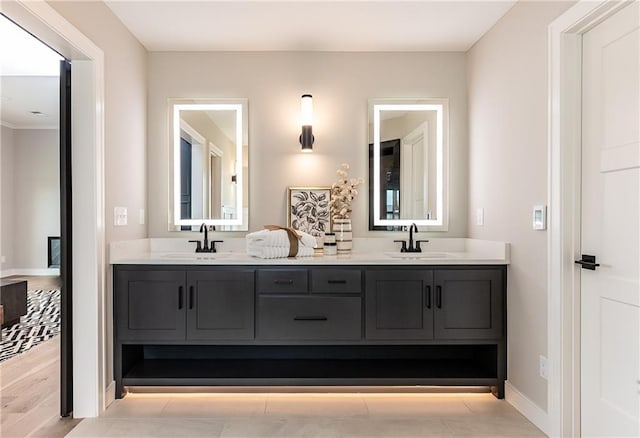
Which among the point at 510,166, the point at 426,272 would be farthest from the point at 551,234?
the point at 426,272

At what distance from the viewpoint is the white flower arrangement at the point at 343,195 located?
117 inches

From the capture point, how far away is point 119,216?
256cm

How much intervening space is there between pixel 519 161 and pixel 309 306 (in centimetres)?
151

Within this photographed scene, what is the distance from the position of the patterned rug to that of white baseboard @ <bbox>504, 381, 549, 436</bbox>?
3.66 m

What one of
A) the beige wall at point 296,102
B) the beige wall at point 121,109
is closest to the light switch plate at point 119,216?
the beige wall at point 121,109

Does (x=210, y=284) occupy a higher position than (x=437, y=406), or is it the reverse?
(x=210, y=284)

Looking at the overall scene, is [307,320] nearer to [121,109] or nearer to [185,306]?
[185,306]

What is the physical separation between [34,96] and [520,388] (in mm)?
6188

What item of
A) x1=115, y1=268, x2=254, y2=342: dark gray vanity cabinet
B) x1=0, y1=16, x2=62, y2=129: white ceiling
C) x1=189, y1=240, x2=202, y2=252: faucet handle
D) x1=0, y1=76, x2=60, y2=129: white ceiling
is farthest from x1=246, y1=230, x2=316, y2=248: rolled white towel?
x1=0, y1=76, x2=60, y2=129: white ceiling

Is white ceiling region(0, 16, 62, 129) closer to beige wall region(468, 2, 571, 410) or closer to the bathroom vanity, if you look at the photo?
the bathroom vanity

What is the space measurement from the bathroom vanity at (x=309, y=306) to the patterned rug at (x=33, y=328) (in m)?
1.58

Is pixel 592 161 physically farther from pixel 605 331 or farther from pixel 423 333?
pixel 423 333

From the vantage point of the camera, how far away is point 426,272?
97.9 inches

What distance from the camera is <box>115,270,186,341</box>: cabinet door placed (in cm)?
247
